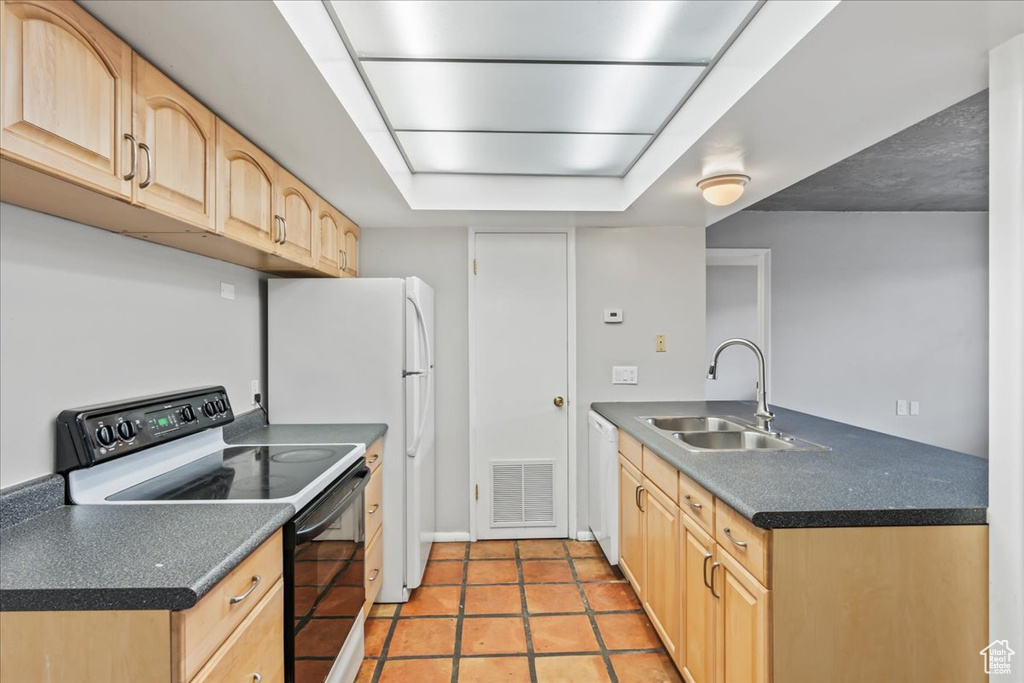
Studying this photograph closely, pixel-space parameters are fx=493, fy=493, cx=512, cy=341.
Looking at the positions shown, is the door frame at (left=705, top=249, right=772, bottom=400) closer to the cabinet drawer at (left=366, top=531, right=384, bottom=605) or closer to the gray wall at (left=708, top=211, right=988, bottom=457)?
the gray wall at (left=708, top=211, right=988, bottom=457)

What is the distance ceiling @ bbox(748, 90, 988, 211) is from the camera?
2.29 meters

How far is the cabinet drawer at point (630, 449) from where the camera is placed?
89.7 inches

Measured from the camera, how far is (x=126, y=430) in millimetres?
1466

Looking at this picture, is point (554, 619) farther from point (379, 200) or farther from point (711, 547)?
point (379, 200)

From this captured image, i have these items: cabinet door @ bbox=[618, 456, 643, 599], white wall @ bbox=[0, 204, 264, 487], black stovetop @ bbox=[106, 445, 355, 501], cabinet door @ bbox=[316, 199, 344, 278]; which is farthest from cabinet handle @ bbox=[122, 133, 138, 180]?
cabinet door @ bbox=[618, 456, 643, 599]

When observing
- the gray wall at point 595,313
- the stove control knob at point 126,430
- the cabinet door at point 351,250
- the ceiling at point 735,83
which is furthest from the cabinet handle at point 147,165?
the gray wall at point 595,313

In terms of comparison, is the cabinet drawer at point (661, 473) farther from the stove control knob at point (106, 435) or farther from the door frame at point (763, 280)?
the door frame at point (763, 280)

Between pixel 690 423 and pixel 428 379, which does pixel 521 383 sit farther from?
pixel 690 423

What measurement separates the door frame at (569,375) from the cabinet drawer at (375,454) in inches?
33.1

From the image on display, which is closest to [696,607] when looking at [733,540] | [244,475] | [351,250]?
[733,540]

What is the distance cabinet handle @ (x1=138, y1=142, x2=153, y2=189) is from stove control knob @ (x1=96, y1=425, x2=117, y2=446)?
70 cm

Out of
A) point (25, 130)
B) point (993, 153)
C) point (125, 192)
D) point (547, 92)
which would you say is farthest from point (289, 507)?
point (993, 153)

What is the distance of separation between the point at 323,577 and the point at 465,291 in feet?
6.50

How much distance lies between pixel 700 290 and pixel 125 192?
118 inches
